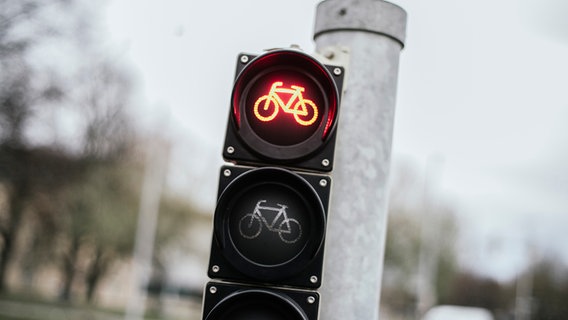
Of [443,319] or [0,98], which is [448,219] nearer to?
[443,319]

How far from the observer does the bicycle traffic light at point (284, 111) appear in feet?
7.86

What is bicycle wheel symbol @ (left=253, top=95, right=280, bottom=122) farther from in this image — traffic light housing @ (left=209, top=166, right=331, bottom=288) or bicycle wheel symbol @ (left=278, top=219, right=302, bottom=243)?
bicycle wheel symbol @ (left=278, top=219, right=302, bottom=243)

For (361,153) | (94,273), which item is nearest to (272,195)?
(361,153)

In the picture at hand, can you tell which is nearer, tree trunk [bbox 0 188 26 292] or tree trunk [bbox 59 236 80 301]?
tree trunk [bbox 0 188 26 292]

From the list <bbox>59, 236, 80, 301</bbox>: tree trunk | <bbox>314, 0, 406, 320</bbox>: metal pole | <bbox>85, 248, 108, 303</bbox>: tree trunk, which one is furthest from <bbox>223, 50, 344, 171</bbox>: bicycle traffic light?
<bbox>85, 248, 108, 303</bbox>: tree trunk

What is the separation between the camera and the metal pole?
2695mm

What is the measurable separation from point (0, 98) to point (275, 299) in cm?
1678

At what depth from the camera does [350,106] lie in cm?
279

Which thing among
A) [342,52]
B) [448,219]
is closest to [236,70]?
[342,52]

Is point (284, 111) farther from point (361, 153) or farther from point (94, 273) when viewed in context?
point (94, 273)

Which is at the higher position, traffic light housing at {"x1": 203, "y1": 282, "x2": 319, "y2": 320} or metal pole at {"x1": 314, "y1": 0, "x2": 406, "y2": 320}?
metal pole at {"x1": 314, "y1": 0, "x2": 406, "y2": 320}

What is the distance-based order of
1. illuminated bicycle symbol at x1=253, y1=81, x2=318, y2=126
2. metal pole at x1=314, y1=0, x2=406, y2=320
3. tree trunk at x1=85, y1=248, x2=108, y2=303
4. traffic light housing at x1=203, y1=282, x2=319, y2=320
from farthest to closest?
tree trunk at x1=85, y1=248, x2=108, y2=303
metal pole at x1=314, y1=0, x2=406, y2=320
illuminated bicycle symbol at x1=253, y1=81, x2=318, y2=126
traffic light housing at x1=203, y1=282, x2=319, y2=320

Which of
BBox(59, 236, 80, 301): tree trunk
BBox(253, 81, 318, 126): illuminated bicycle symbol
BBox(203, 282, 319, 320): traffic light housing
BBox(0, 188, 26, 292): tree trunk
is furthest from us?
BBox(59, 236, 80, 301): tree trunk

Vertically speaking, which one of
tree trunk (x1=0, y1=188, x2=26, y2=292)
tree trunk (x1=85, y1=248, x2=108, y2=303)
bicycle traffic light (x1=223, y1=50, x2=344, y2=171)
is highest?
bicycle traffic light (x1=223, y1=50, x2=344, y2=171)
